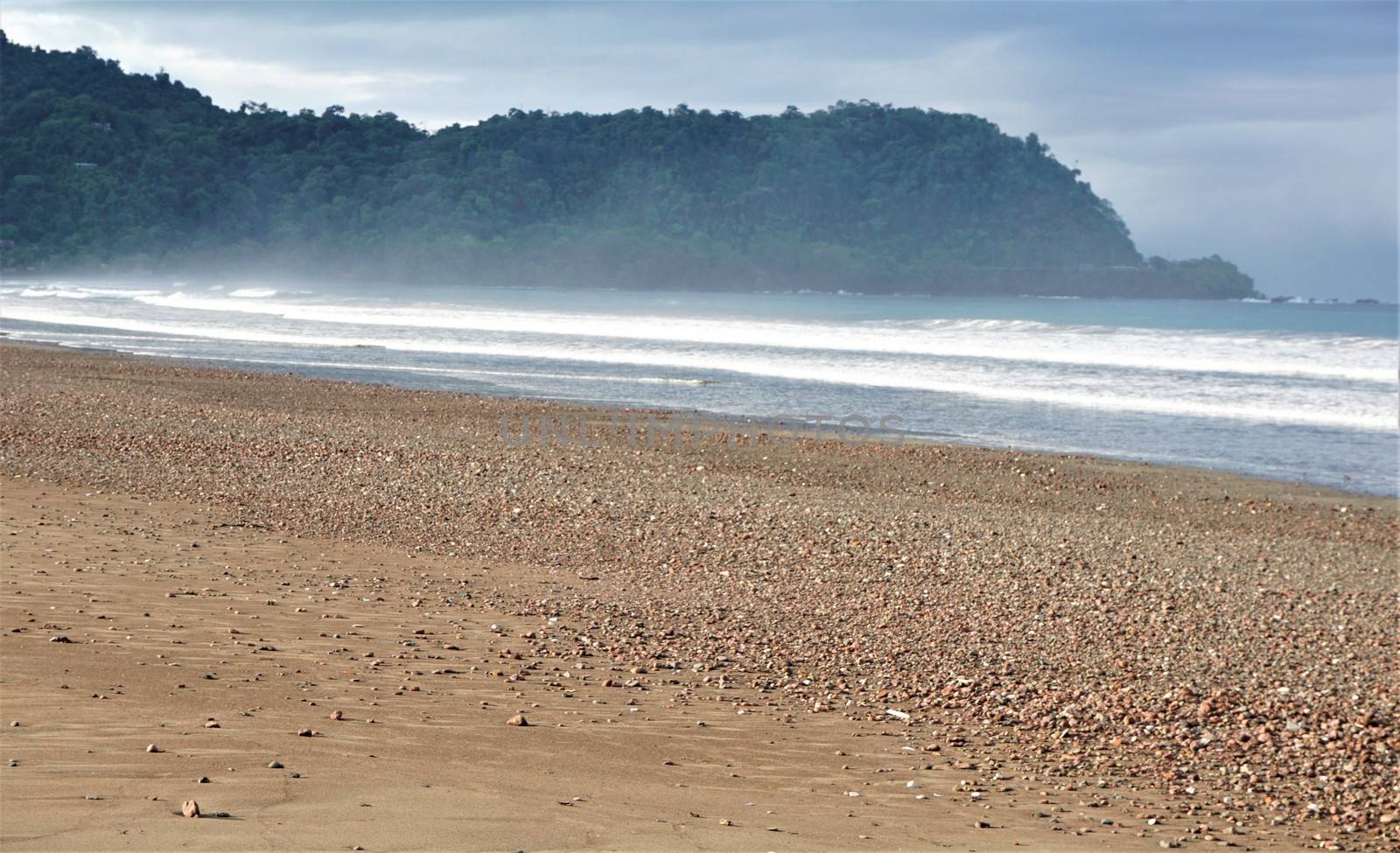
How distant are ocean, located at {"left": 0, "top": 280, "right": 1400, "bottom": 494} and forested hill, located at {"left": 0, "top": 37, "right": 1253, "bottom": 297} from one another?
62.3m

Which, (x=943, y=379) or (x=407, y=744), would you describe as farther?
(x=943, y=379)

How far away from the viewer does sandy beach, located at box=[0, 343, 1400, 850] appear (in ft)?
13.7

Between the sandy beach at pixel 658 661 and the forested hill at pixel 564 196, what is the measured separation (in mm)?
103310

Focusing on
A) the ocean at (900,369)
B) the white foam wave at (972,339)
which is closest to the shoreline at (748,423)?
the ocean at (900,369)

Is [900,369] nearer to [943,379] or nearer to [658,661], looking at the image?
[943,379]

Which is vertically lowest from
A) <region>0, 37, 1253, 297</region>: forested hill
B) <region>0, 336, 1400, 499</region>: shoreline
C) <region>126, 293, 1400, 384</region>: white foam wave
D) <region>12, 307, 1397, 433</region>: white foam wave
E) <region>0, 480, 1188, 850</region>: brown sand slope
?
<region>0, 480, 1188, 850</region>: brown sand slope

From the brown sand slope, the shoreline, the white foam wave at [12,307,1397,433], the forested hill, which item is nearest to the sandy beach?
the brown sand slope

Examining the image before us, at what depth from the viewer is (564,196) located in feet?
416

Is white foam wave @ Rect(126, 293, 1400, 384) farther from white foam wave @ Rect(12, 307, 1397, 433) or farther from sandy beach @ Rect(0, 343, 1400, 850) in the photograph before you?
sandy beach @ Rect(0, 343, 1400, 850)

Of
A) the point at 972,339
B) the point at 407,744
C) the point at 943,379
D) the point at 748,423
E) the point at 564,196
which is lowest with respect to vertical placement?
the point at 407,744

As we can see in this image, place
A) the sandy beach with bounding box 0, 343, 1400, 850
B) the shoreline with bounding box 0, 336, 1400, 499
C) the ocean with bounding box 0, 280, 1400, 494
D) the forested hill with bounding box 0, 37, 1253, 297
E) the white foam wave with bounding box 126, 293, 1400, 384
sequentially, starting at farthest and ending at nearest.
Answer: the forested hill with bounding box 0, 37, 1253, 297, the white foam wave with bounding box 126, 293, 1400, 384, the ocean with bounding box 0, 280, 1400, 494, the shoreline with bounding box 0, 336, 1400, 499, the sandy beach with bounding box 0, 343, 1400, 850

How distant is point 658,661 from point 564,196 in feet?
406

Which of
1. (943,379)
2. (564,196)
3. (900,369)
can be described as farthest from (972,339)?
(564,196)

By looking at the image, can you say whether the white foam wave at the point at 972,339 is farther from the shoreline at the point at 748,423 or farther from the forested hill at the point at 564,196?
the forested hill at the point at 564,196
